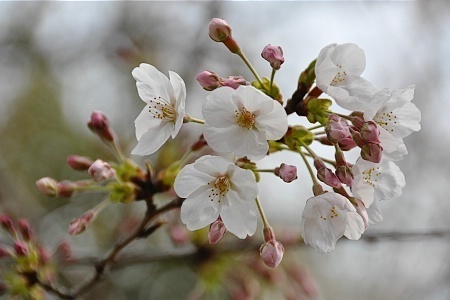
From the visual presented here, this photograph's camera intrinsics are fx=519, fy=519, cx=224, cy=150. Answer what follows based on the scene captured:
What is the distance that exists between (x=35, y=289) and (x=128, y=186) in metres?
0.61

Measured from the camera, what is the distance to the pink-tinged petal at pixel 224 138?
1.19m

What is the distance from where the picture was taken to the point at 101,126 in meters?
1.61

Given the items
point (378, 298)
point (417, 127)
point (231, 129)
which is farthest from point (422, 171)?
point (231, 129)

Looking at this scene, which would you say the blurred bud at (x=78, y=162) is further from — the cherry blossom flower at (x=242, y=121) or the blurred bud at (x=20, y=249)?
the cherry blossom flower at (x=242, y=121)

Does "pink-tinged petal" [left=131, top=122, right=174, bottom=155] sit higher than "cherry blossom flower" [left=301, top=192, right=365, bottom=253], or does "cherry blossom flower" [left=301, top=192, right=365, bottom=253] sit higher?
"pink-tinged petal" [left=131, top=122, right=174, bottom=155]

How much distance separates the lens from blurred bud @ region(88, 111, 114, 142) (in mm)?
1612

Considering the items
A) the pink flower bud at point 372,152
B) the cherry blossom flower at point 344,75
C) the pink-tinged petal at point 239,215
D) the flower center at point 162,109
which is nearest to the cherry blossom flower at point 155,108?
the flower center at point 162,109

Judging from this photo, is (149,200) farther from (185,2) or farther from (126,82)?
(126,82)

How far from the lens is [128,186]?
149cm

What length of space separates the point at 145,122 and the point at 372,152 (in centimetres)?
61

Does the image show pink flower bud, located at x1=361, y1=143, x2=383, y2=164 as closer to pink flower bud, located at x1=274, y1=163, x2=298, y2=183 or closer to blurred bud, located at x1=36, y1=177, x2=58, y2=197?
pink flower bud, located at x1=274, y1=163, x2=298, y2=183

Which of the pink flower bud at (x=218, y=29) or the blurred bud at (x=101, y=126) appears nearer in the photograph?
the pink flower bud at (x=218, y=29)

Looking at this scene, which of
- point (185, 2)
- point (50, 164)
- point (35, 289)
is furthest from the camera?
point (50, 164)

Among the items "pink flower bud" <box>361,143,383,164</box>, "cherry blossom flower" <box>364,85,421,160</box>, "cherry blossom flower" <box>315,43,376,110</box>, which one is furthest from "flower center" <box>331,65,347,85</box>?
"pink flower bud" <box>361,143,383,164</box>
